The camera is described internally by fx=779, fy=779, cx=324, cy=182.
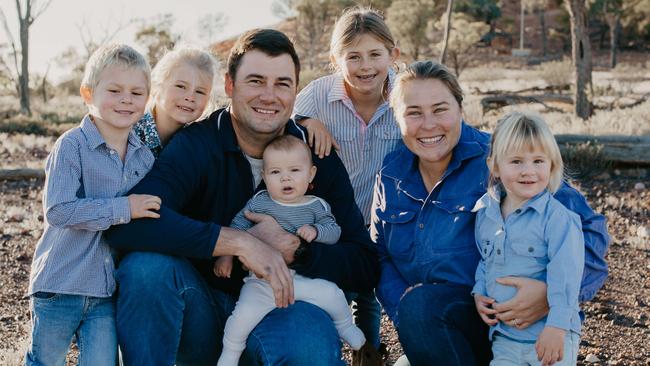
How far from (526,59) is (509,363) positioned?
1688 inches

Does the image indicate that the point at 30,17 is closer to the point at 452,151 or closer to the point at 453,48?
the point at 453,48

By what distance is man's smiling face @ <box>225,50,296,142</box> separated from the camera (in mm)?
3797

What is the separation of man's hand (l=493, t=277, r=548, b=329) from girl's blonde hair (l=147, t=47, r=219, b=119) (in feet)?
6.92

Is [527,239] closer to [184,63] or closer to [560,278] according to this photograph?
[560,278]

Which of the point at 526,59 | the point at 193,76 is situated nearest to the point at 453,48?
the point at 526,59

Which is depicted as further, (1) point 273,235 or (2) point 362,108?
(2) point 362,108

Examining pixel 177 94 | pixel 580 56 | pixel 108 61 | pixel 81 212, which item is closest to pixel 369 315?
pixel 177 94

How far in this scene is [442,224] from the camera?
3.62 m

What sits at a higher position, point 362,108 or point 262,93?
point 262,93

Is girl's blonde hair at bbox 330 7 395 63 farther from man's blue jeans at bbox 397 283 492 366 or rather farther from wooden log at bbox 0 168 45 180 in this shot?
wooden log at bbox 0 168 45 180

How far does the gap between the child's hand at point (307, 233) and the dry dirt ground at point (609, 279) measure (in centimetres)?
137

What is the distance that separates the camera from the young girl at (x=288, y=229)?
347 cm

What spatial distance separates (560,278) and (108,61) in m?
2.24

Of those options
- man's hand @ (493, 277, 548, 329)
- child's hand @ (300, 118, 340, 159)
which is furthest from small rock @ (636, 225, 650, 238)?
man's hand @ (493, 277, 548, 329)
